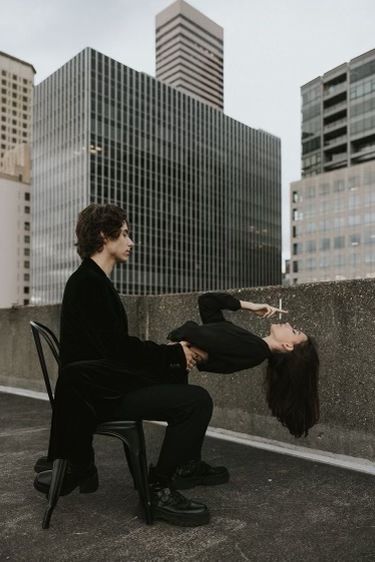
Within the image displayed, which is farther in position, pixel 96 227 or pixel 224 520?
pixel 96 227

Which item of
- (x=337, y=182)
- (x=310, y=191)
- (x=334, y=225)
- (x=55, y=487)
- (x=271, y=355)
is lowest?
(x=55, y=487)

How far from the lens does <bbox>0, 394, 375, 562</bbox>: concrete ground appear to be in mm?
2328

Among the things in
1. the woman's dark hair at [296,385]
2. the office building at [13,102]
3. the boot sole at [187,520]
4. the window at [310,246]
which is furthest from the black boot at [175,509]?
the office building at [13,102]

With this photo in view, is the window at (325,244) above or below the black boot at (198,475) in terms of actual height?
above

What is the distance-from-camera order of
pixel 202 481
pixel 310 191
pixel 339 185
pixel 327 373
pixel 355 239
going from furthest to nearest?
pixel 310 191 → pixel 339 185 → pixel 355 239 → pixel 327 373 → pixel 202 481

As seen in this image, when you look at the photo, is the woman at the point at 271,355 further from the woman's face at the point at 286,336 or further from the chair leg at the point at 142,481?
the chair leg at the point at 142,481

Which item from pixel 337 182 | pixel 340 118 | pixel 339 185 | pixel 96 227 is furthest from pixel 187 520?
pixel 340 118

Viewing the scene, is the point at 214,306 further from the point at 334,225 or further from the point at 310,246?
the point at 310,246

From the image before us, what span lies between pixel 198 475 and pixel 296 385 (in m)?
0.95

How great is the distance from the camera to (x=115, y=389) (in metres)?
2.69

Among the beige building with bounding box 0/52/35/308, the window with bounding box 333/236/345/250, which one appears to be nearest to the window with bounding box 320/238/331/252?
the window with bounding box 333/236/345/250

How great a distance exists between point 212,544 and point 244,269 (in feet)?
402

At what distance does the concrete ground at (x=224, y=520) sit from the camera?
7.64 ft

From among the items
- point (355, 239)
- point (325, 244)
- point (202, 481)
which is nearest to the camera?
point (202, 481)
